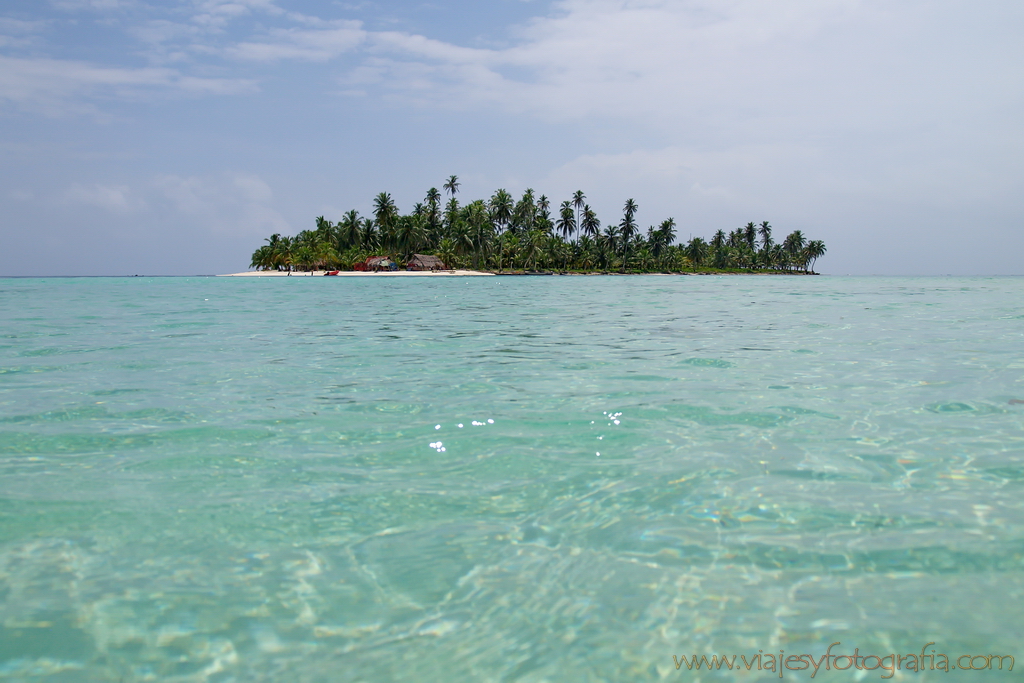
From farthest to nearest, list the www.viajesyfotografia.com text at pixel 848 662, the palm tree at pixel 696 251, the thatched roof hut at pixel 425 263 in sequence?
the palm tree at pixel 696 251, the thatched roof hut at pixel 425 263, the www.viajesyfotografia.com text at pixel 848 662

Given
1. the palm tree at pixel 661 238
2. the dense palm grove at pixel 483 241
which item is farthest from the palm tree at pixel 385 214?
the palm tree at pixel 661 238

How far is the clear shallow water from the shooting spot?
242 centimetres

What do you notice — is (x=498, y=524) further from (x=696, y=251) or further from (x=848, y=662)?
(x=696, y=251)

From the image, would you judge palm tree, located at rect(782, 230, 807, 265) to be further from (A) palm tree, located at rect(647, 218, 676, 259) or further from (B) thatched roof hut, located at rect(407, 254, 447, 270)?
(B) thatched roof hut, located at rect(407, 254, 447, 270)

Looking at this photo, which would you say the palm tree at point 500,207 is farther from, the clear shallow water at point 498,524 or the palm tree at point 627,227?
the clear shallow water at point 498,524

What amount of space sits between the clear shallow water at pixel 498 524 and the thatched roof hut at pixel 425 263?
289 ft

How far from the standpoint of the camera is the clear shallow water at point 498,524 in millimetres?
2422

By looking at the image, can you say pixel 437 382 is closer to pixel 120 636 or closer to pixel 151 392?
pixel 151 392

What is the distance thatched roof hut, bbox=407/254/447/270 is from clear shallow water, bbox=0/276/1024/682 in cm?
8809

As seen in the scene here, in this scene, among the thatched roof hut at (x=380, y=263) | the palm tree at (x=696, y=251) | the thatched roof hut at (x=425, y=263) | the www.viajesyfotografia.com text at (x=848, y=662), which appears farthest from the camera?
the palm tree at (x=696, y=251)

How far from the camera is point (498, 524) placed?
3.46 m

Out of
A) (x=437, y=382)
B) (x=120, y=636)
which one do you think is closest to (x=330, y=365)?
(x=437, y=382)

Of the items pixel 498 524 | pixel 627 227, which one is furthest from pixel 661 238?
pixel 498 524

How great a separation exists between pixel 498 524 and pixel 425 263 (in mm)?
92938
